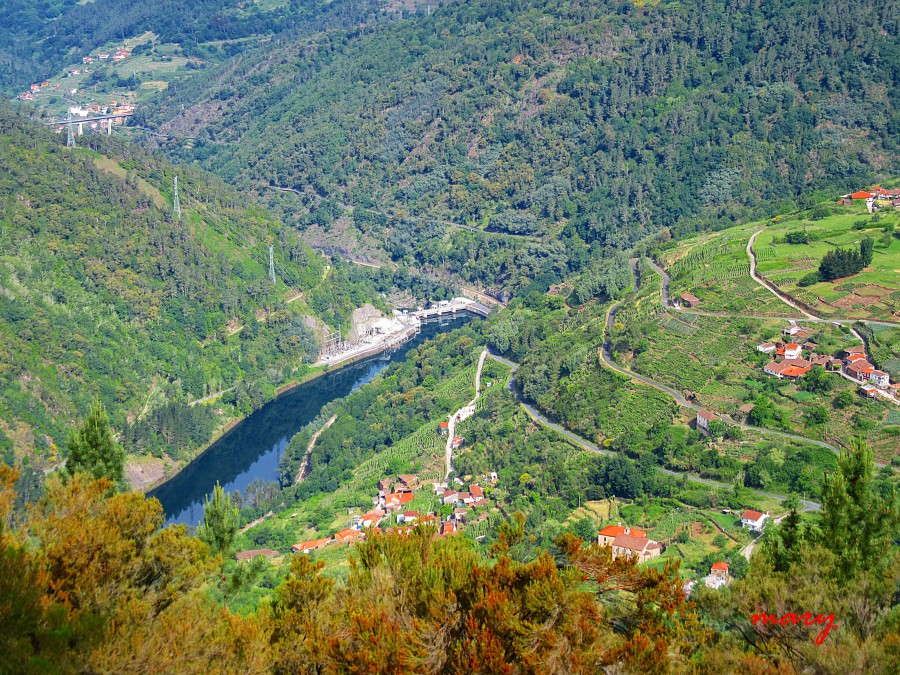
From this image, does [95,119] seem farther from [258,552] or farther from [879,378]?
[879,378]

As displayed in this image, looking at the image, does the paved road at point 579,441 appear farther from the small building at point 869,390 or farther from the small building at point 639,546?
the small building at point 869,390

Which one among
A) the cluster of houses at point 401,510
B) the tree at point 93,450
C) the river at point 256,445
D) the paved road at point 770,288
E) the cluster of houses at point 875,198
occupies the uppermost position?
the tree at point 93,450

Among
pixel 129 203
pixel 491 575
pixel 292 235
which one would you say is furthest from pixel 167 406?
pixel 491 575

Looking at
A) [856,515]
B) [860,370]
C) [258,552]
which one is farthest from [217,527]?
[860,370]

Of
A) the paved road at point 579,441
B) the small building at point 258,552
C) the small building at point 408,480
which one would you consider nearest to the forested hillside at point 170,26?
the paved road at point 579,441

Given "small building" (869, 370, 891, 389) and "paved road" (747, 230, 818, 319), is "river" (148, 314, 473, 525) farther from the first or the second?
"small building" (869, 370, 891, 389)

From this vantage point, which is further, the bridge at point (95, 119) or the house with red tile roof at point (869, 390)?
the bridge at point (95, 119)
